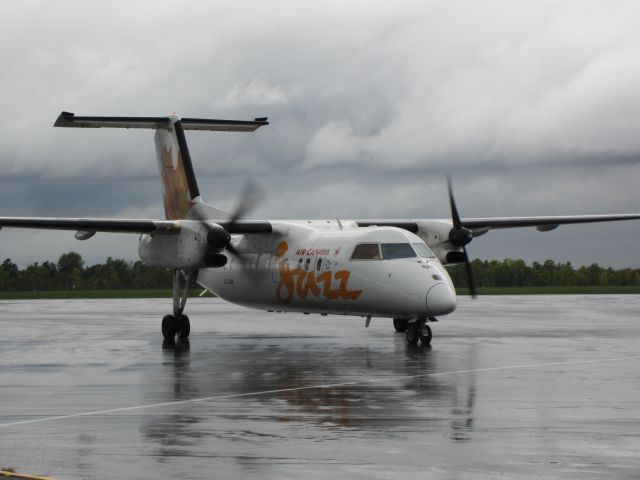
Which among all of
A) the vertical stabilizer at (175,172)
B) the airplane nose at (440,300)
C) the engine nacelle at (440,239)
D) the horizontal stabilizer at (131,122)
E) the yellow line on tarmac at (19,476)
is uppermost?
the horizontal stabilizer at (131,122)

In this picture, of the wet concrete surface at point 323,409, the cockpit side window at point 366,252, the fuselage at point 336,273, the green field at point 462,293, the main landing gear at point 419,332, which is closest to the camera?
the wet concrete surface at point 323,409

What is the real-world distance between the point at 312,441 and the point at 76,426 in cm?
284

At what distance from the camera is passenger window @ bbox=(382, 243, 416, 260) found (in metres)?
22.9

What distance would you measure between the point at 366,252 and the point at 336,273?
0.96 m

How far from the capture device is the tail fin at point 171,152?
29.8 m

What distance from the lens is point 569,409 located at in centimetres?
1230

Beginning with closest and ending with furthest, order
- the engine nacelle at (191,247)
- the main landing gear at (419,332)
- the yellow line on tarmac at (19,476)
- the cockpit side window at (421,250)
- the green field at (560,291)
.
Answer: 1. the yellow line on tarmac at (19,476)
2. the main landing gear at (419,332)
3. the cockpit side window at (421,250)
4. the engine nacelle at (191,247)
5. the green field at (560,291)

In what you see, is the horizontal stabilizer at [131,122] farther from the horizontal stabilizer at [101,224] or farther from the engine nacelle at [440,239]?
the engine nacelle at [440,239]

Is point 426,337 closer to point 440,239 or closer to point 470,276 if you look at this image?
point 470,276

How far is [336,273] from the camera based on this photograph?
24.0m

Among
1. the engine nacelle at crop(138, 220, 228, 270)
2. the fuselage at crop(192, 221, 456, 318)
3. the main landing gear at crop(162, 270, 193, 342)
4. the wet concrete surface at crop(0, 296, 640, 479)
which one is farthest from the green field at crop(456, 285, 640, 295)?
the wet concrete surface at crop(0, 296, 640, 479)

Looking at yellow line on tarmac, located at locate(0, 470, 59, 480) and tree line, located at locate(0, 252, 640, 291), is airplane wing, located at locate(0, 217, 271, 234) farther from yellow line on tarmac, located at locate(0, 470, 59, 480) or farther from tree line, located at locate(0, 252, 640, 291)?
tree line, located at locate(0, 252, 640, 291)

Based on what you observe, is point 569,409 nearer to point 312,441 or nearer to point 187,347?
point 312,441

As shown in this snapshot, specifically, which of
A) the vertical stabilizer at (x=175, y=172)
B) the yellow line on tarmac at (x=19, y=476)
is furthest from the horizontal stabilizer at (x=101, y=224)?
the yellow line on tarmac at (x=19, y=476)
